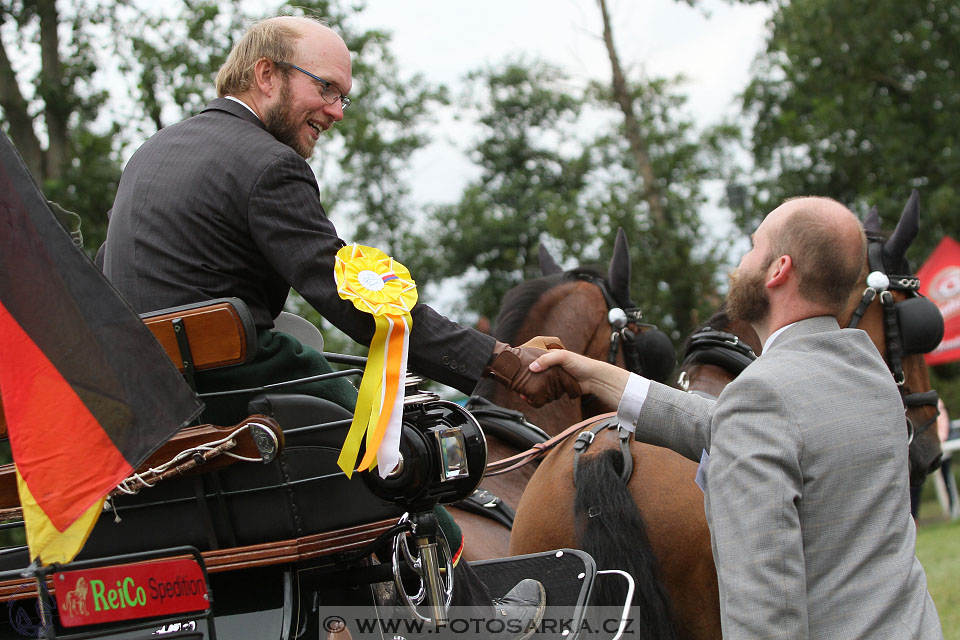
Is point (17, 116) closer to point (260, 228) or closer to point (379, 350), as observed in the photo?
point (260, 228)

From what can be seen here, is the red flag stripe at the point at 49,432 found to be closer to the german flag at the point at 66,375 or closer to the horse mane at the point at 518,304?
the german flag at the point at 66,375

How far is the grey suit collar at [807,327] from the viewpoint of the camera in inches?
80.2

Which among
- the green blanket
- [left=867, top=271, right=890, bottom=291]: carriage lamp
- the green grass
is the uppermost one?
the green blanket

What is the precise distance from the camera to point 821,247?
2.00 metres

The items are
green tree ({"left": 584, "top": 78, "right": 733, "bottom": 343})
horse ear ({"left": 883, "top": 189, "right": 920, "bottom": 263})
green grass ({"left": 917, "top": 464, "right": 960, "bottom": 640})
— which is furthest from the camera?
green tree ({"left": 584, "top": 78, "right": 733, "bottom": 343})

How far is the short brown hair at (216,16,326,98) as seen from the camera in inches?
102

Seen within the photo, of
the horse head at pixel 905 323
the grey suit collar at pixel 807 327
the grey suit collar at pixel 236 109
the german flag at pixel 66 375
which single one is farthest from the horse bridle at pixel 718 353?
the german flag at pixel 66 375

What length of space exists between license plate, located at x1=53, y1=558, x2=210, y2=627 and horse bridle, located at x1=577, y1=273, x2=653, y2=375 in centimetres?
277

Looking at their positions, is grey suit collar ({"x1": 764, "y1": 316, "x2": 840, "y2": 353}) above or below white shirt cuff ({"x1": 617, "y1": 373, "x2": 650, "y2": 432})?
above

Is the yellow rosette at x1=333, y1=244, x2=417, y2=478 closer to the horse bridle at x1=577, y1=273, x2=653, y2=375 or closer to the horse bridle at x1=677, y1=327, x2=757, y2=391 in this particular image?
the horse bridle at x1=677, y1=327, x2=757, y2=391

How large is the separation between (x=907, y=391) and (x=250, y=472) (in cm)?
305

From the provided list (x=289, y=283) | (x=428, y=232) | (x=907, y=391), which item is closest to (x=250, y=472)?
(x=289, y=283)

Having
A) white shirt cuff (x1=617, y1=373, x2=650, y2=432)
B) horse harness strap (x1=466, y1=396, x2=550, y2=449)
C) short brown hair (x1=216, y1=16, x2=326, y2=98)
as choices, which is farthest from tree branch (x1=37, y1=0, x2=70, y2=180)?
white shirt cuff (x1=617, y1=373, x2=650, y2=432)

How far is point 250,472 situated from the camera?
7.30 ft
